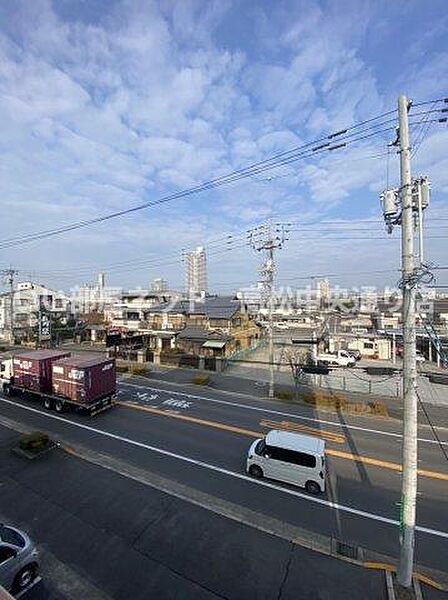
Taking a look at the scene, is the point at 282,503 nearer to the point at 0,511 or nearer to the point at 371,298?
the point at 0,511

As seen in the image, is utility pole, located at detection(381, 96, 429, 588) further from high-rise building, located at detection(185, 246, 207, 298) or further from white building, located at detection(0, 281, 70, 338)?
high-rise building, located at detection(185, 246, 207, 298)

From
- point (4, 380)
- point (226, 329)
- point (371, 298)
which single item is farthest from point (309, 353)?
point (371, 298)

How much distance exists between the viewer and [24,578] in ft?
26.1

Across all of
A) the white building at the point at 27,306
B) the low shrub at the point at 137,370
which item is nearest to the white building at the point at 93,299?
the white building at the point at 27,306

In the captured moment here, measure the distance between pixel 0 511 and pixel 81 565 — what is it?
A: 4.30 metres

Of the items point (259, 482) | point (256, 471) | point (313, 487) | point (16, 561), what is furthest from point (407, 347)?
point (16, 561)

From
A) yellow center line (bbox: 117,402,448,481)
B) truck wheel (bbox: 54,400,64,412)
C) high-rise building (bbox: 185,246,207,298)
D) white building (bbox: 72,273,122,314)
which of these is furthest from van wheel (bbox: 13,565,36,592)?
high-rise building (bbox: 185,246,207,298)

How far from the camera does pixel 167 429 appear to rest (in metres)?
18.3

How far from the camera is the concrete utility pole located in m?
7.53

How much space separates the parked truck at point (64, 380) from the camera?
1991cm

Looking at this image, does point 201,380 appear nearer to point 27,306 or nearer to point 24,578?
point 24,578

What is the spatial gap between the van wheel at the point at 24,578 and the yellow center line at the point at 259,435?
11162mm

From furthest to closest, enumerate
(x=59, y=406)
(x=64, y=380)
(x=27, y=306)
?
1. (x=27, y=306)
2. (x=59, y=406)
3. (x=64, y=380)

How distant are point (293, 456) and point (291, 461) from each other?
7.6 inches
